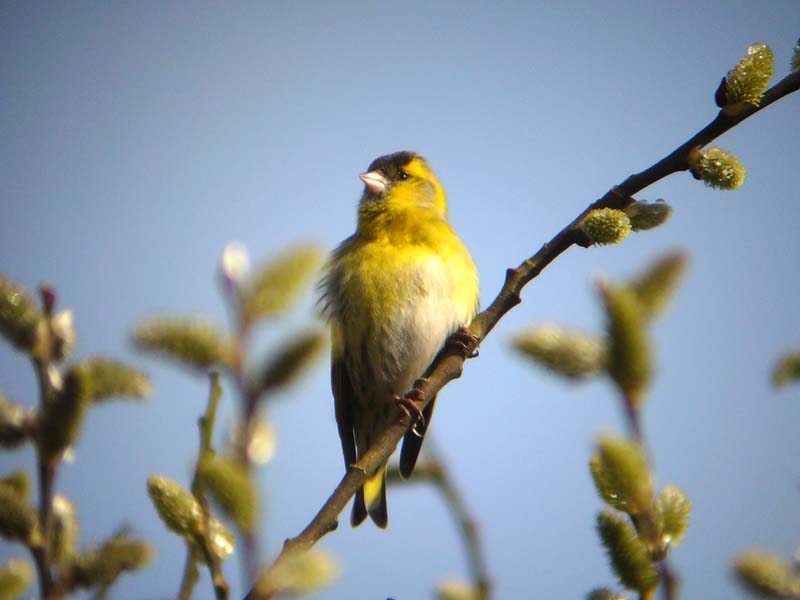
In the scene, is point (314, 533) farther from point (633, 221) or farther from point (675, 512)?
point (633, 221)

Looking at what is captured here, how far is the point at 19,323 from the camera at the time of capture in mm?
1438

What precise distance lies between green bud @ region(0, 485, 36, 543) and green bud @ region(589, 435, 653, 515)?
91cm

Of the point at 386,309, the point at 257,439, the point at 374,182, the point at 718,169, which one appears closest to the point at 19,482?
the point at 257,439

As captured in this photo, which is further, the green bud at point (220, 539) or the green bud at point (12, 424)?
the green bud at point (12, 424)

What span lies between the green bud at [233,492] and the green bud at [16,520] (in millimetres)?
423

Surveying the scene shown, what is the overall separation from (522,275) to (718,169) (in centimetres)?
45

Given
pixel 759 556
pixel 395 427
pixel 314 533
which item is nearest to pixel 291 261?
pixel 314 533

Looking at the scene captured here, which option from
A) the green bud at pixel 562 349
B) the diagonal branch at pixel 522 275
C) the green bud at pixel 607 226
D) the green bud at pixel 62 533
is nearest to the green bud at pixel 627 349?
the green bud at pixel 562 349

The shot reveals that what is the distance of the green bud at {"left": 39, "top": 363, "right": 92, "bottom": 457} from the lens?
1.36m

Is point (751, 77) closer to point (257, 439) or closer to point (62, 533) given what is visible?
point (257, 439)

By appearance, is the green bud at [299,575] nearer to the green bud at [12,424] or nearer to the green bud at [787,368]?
the green bud at [12,424]

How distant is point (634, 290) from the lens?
144 centimetres

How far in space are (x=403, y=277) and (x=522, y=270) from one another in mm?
1997

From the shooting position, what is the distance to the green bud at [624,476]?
1.13 m
